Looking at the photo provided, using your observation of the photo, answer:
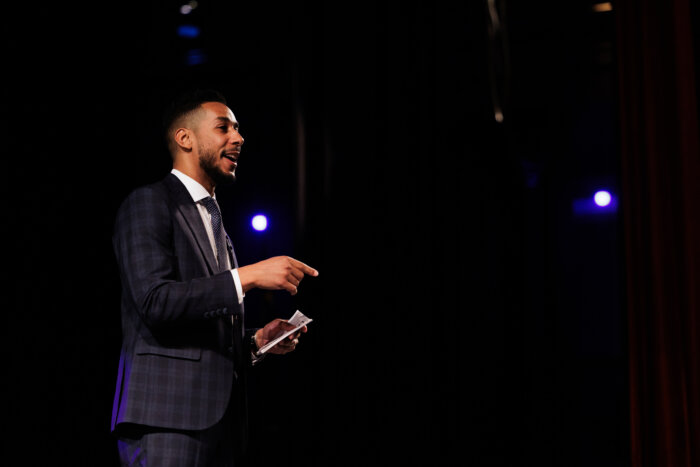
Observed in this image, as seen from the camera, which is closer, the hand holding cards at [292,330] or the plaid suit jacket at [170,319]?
the plaid suit jacket at [170,319]

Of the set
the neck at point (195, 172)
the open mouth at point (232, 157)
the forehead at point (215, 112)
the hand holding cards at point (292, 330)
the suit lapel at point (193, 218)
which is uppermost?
the forehead at point (215, 112)

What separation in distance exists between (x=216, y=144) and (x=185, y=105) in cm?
17

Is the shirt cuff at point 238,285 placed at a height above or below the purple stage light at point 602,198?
below

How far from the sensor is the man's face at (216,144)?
1803 millimetres

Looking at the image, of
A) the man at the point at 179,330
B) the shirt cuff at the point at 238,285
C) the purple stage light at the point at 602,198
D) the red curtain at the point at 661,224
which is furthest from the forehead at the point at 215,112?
the purple stage light at the point at 602,198

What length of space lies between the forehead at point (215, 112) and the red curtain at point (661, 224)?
145cm

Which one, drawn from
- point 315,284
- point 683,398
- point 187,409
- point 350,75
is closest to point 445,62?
point 350,75

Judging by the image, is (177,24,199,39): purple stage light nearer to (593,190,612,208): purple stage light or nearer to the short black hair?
the short black hair

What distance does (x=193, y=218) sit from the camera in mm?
1658

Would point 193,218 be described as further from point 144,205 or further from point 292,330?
point 292,330

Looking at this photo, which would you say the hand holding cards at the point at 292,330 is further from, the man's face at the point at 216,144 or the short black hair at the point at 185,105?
the short black hair at the point at 185,105

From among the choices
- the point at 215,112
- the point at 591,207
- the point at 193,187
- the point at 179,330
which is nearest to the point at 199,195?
the point at 193,187

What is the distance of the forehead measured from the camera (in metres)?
1.83

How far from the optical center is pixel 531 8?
A: 9.67ft
